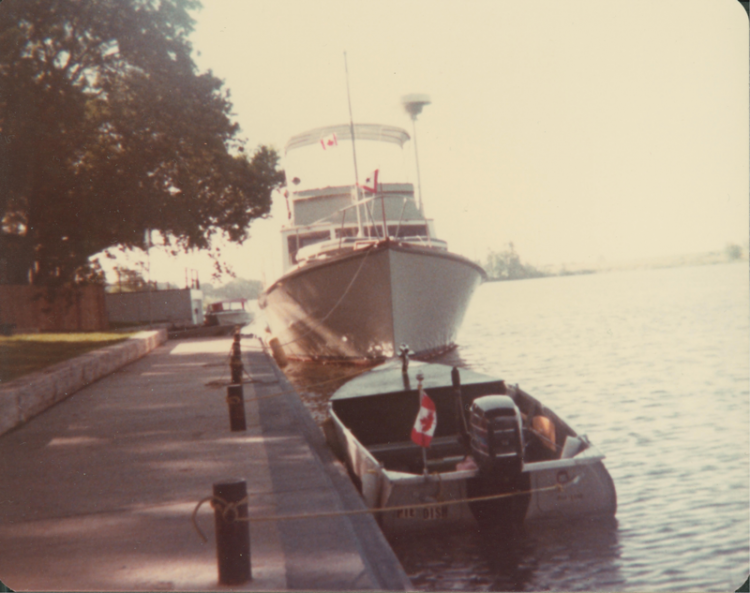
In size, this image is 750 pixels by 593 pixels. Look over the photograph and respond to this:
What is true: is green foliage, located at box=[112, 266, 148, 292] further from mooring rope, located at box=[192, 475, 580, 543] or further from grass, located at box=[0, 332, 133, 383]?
mooring rope, located at box=[192, 475, 580, 543]

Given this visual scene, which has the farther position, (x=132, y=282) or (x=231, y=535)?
(x=132, y=282)

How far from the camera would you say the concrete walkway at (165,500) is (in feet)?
13.1

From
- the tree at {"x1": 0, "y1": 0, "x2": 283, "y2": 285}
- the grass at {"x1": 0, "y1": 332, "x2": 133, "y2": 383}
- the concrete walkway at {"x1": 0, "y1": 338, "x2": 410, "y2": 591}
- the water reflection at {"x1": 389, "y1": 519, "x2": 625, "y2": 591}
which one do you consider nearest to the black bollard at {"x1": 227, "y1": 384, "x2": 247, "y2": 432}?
the concrete walkway at {"x1": 0, "y1": 338, "x2": 410, "y2": 591}

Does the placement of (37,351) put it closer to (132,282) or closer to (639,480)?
(639,480)

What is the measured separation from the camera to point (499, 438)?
5.81 meters

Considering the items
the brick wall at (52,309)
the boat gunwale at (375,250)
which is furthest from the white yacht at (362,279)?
the brick wall at (52,309)

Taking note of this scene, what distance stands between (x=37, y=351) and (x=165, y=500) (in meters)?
9.80

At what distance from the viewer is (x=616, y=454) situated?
9.94 metres

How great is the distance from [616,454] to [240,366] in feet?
17.0

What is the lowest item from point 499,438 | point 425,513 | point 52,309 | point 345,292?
point 425,513

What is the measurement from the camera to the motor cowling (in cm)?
581

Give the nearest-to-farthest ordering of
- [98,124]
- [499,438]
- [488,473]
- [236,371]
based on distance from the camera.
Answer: [499,438], [488,473], [236,371], [98,124]

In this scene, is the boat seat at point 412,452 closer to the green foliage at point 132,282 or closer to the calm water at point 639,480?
the calm water at point 639,480

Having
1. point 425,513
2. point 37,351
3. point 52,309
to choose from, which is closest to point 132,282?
point 52,309
